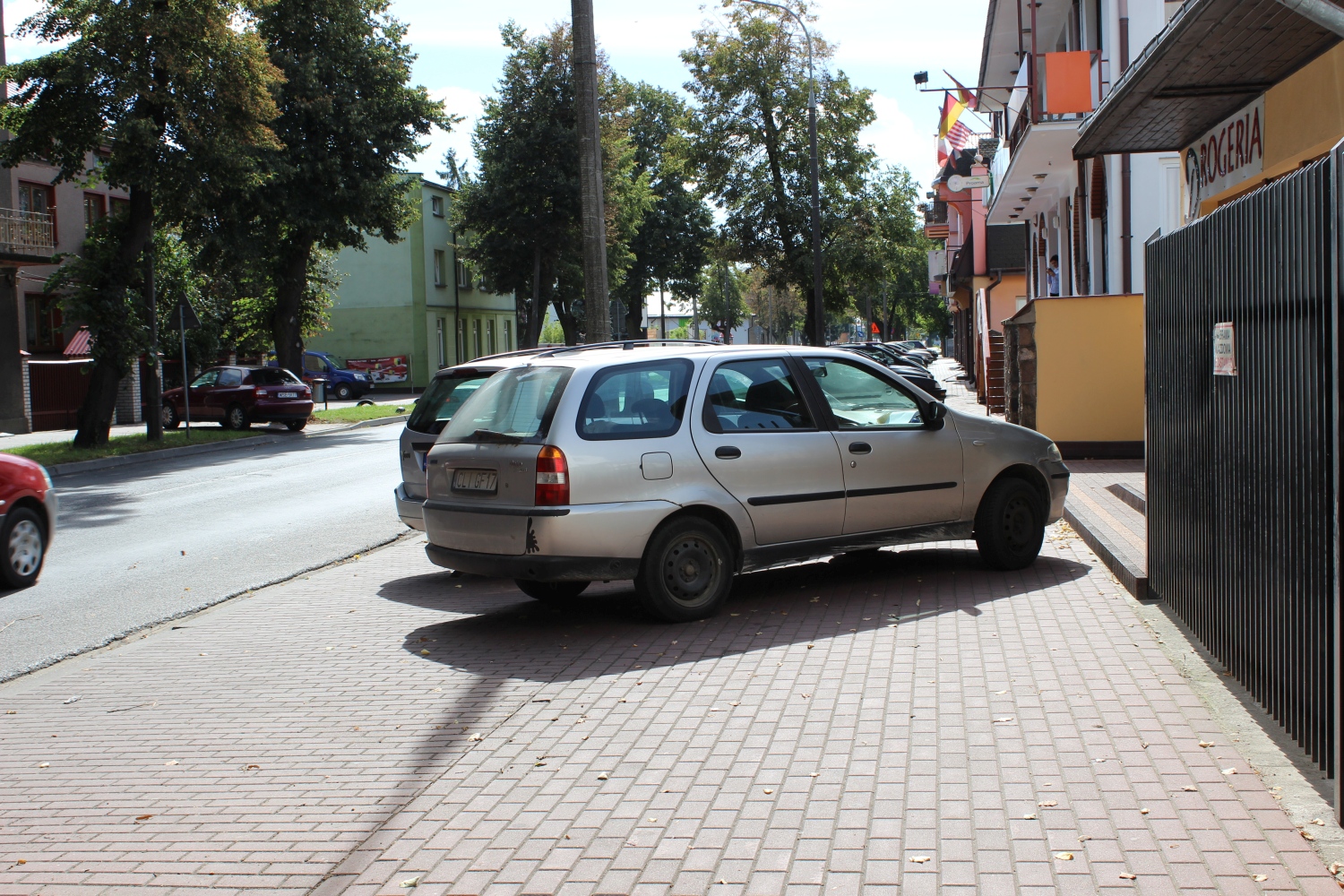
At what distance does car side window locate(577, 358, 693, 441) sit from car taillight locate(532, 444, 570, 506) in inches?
8.7

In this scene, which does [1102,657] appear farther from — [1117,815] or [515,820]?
[515,820]

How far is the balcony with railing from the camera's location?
3009cm

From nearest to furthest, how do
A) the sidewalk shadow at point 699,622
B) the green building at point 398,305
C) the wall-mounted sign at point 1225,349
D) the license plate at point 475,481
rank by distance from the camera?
the wall-mounted sign at point 1225,349 → the sidewalk shadow at point 699,622 → the license plate at point 475,481 → the green building at point 398,305

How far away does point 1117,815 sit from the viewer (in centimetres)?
408

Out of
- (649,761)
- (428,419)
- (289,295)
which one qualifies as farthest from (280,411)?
(649,761)

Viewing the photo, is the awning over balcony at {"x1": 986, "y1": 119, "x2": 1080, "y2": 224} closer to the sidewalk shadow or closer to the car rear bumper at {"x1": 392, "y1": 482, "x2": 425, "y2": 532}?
the sidewalk shadow

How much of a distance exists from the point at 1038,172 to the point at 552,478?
18.1 metres

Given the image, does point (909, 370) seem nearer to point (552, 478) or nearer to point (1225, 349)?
point (552, 478)

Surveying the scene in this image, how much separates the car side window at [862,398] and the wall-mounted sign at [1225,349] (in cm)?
266

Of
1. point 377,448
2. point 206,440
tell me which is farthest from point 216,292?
point 377,448

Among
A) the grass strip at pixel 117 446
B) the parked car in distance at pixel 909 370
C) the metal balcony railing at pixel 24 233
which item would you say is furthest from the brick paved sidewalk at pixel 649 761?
the metal balcony railing at pixel 24 233

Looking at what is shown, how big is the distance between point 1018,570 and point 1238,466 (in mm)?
3517

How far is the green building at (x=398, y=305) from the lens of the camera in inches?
2356

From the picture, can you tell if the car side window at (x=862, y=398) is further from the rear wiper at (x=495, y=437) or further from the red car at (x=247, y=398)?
the red car at (x=247, y=398)
